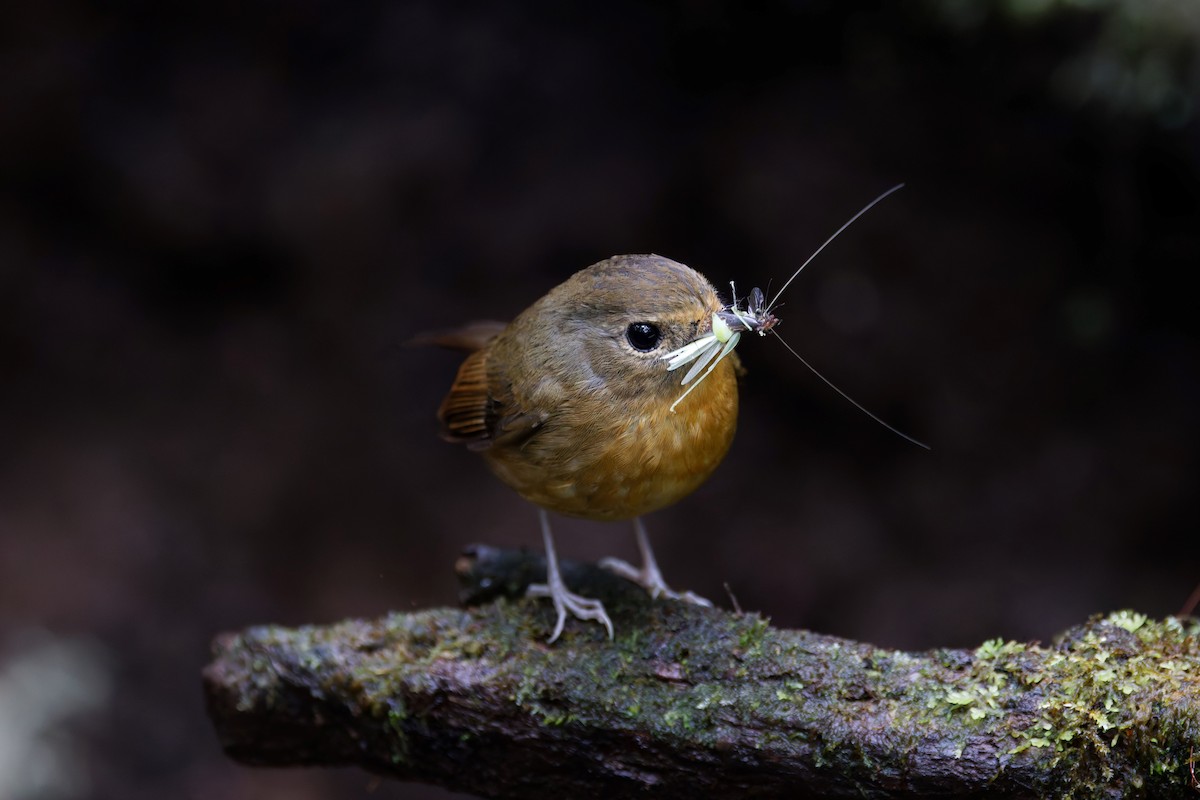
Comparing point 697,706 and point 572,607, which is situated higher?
point 572,607

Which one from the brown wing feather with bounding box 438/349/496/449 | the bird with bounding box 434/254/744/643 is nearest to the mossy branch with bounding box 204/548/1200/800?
the bird with bounding box 434/254/744/643

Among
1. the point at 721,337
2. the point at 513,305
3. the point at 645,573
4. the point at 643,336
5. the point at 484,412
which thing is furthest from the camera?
the point at 513,305

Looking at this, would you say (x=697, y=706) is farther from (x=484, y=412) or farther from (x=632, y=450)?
(x=484, y=412)

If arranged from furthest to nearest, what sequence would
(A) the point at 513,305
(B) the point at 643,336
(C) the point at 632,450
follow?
(A) the point at 513,305
(C) the point at 632,450
(B) the point at 643,336

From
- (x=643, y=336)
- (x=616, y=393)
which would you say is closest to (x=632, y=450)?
(x=616, y=393)

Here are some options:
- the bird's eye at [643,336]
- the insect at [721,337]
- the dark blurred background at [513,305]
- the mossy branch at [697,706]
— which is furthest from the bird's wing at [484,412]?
the dark blurred background at [513,305]

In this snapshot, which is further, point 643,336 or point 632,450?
point 632,450

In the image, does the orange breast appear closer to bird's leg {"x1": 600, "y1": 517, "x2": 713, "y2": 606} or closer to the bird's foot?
the bird's foot

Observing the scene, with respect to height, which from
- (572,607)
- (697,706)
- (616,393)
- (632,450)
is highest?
(616,393)
